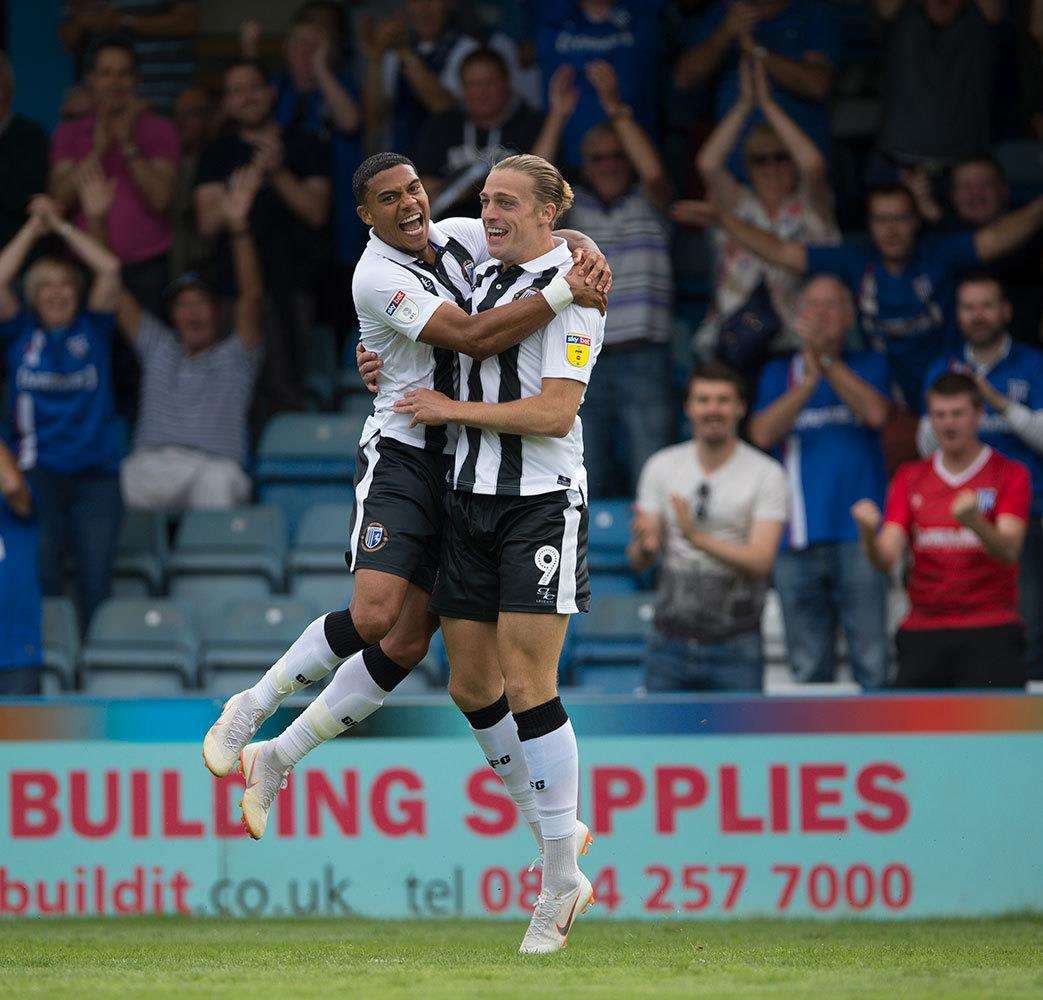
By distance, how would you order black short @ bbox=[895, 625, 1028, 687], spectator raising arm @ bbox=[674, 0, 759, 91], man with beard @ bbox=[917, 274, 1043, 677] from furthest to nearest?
spectator raising arm @ bbox=[674, 0, 759, 91] → man with beard @ bbox=[917, 274, 1043, 677] → black short @ bbox=[895, 625, 1028, 687]

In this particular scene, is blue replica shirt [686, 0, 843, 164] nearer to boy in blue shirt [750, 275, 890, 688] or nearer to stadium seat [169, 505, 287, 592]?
boy in blue shirt [750, 275, 890, 688]

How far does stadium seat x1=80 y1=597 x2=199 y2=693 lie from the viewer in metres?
10.2

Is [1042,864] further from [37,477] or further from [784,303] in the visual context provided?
[37,477]

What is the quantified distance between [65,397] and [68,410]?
101 mm

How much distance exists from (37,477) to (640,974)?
6.11 m

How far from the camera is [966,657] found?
8555mm

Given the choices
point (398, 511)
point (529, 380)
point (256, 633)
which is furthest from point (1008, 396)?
point (398, 511)

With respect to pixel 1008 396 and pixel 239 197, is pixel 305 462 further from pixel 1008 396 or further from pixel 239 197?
pixel 1008 396

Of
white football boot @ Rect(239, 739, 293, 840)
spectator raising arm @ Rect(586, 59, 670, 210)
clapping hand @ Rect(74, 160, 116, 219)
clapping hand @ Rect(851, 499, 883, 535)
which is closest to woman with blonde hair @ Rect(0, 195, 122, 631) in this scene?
clapping hand @ Rect(74, 160, 116, 219)

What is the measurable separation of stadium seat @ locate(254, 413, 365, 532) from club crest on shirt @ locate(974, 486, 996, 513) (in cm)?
422

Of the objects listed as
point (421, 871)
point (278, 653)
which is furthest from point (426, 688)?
point (421, 871)

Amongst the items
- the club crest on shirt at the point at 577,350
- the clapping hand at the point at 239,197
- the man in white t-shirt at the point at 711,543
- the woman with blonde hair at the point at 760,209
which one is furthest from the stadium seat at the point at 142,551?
the club crest on shirt at the point at 577,350

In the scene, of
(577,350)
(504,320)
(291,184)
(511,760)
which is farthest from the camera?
(291,184)

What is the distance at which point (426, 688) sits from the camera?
32.5ft
